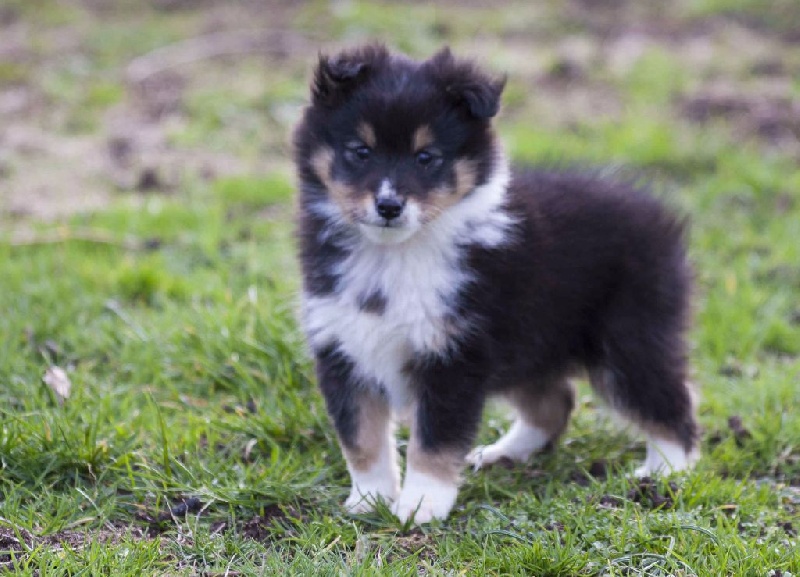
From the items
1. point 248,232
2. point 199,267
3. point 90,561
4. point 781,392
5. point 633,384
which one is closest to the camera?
point 90,561

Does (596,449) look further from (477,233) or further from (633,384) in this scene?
(477,233)

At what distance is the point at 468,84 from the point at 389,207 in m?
0.60

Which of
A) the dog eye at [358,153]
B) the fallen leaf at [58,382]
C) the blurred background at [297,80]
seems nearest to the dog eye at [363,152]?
the dog eye at [358,153]

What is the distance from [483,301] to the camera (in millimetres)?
4000

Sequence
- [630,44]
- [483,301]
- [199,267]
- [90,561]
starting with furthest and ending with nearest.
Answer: [630,44] < [199,267] < [483,301] < [90,561]

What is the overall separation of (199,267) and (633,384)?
9.57ft

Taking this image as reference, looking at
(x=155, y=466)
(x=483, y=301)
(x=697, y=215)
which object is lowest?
(x=697, y=215)

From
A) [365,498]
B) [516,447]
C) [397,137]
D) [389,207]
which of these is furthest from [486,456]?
[397,137]

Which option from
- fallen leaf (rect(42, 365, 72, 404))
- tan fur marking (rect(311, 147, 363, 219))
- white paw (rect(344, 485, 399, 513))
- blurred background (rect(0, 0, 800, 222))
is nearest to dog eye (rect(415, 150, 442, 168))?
tan fur marking (rect(311, 147, 363, 219))

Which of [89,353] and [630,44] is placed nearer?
[89,353]

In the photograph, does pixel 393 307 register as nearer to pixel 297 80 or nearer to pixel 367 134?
pixel 367 134

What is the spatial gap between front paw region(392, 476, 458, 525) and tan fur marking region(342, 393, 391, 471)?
0.19 m

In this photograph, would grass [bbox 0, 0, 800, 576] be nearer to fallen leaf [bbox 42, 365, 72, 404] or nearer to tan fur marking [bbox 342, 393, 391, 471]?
fallen leaf [bbox 42, 365, 72, 404]

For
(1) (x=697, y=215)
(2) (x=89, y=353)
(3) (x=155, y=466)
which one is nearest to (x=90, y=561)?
(3) (x=155, y=466)
